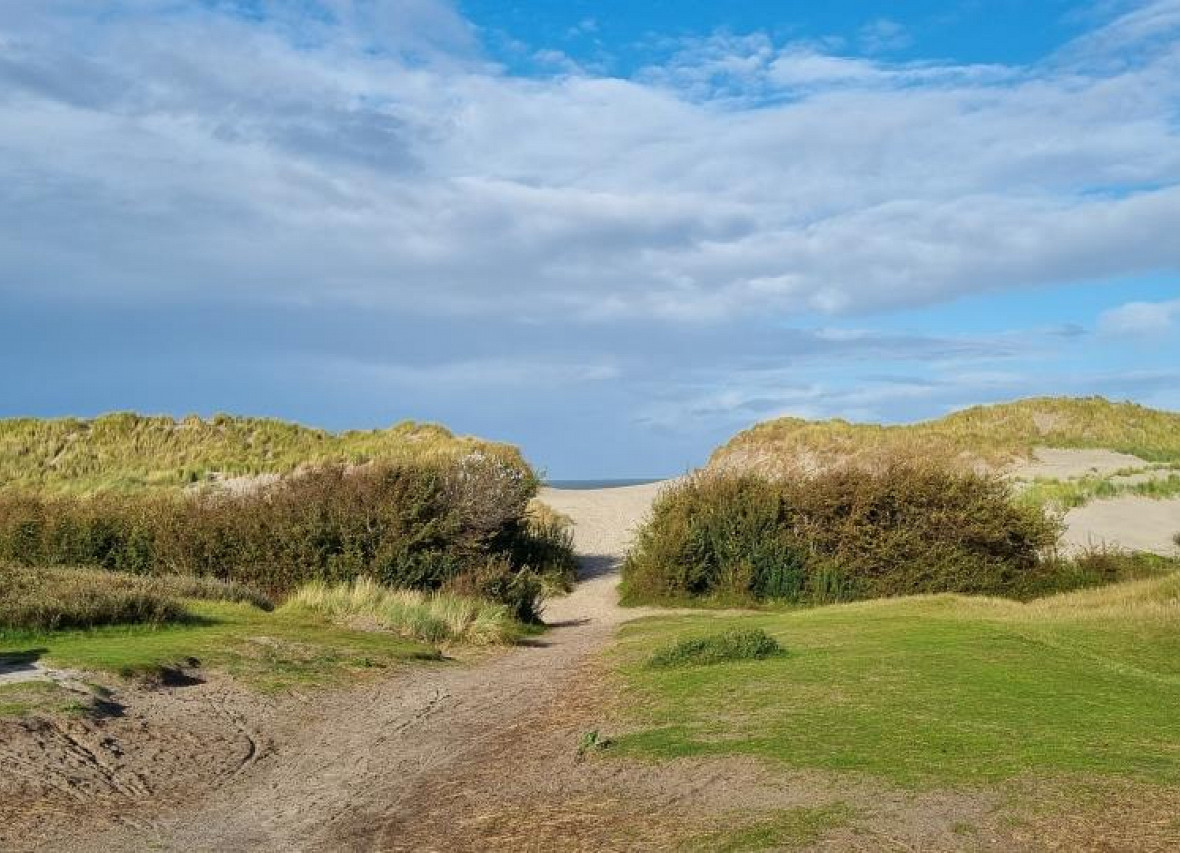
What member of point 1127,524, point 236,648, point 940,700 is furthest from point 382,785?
point 1127,524

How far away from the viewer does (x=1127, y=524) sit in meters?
33.1

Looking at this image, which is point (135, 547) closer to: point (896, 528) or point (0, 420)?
point (896, 528)

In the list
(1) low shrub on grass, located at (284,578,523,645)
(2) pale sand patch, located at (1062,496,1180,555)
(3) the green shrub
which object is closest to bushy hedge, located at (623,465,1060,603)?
(3) the green shrub

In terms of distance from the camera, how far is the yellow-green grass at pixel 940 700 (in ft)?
26.5

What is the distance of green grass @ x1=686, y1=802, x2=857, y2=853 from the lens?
6.50 metres

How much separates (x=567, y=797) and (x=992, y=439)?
44.1m

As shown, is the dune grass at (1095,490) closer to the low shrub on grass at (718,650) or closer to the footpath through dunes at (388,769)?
the low shrub on grass at (718,650)

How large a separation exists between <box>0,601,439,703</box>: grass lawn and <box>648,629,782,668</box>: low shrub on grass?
11.7 feet

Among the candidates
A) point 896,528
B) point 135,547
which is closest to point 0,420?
point 135,547

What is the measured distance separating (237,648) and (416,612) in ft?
14.7

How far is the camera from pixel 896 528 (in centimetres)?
2509

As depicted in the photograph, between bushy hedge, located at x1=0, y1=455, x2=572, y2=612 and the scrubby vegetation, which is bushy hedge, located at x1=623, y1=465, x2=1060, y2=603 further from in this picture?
the scrubby vegetation

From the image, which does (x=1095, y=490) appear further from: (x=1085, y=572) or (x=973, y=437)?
(x=1085, y=572)

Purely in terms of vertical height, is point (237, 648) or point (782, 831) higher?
point (237, 648)
